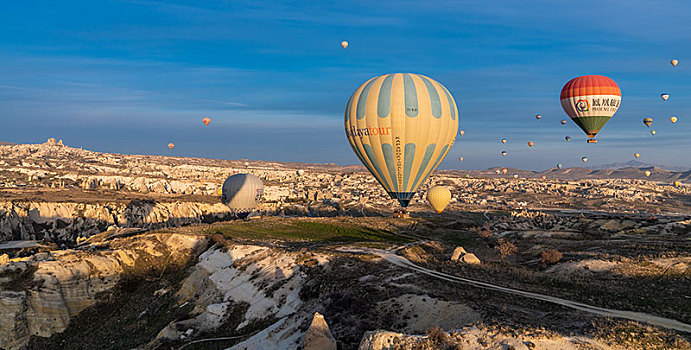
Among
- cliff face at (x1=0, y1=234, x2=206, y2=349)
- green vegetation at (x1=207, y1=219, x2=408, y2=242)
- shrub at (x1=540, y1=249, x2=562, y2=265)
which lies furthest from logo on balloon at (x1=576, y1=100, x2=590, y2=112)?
cliff face at (x1=0, y1=234, x2=206, y2=349)

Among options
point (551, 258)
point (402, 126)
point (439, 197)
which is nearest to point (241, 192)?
point (439, 197)

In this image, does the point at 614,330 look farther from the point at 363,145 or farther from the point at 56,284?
the point at 56,284

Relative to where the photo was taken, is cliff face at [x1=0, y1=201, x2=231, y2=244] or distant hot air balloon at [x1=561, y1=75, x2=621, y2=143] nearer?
distant hot air balloon at [x1=561, y1=75, x2=621, y2=143]

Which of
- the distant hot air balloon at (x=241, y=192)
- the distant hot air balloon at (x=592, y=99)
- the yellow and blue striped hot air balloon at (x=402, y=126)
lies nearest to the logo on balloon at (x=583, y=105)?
the distant hot air balloon at (x=592, y=99)

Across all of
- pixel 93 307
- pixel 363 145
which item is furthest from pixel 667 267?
pixel 93 307

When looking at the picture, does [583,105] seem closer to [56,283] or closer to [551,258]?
[551,258]

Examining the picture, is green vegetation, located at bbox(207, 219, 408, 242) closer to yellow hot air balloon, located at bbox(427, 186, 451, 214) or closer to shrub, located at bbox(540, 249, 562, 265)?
shrub, located at bbox(540, 249, 562, 265)
